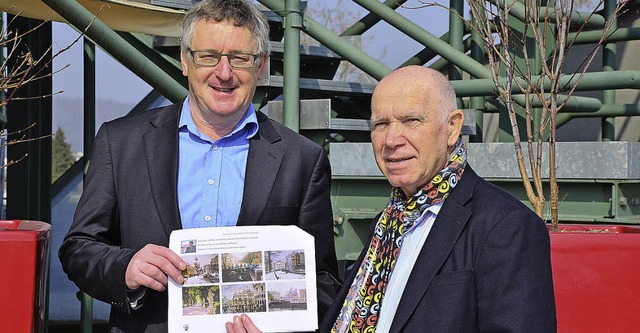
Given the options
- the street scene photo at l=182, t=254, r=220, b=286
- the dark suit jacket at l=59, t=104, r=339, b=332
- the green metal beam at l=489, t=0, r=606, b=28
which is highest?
the green metal beam at l=489, t=0, r=606, b=28

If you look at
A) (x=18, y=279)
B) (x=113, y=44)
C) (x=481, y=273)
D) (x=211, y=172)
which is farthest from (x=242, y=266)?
(x=113, y=44)

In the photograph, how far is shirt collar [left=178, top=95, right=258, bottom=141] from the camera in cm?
284

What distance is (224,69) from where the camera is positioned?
2670 millimetres

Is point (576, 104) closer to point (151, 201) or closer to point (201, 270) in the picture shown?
point (151, 201)

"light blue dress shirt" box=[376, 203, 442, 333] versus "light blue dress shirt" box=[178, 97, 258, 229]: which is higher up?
"light blue dress shirt" box=[178, 97, 258, 229]

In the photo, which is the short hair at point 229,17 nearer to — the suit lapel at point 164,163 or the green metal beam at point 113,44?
the suit lapel at point 164,163

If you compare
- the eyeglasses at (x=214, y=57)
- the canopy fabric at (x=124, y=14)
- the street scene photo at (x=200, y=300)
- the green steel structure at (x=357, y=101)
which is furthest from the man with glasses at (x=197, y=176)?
the canopy fabric at (x=124, y=14)

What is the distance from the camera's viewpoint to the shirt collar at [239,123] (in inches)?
112

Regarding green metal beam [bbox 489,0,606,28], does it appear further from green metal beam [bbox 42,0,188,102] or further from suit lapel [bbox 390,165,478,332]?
suit lapel [bbox 390,165,478,332]

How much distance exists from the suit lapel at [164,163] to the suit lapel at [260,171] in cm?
21

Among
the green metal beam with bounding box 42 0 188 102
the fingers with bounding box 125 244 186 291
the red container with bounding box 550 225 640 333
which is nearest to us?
the fingers with bounding box 125 244 186 291

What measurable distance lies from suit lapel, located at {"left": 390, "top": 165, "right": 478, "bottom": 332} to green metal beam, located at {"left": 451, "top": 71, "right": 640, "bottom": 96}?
9.45 feet

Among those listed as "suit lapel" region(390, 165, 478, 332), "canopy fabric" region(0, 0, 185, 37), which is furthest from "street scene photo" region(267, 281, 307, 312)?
"canopy fabric" region(0, 0, 185, 37)

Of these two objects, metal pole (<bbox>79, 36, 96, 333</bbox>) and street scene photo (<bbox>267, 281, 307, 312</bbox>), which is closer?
street scene photo (<bbox>267, 281, 307, 312</bbox>)
